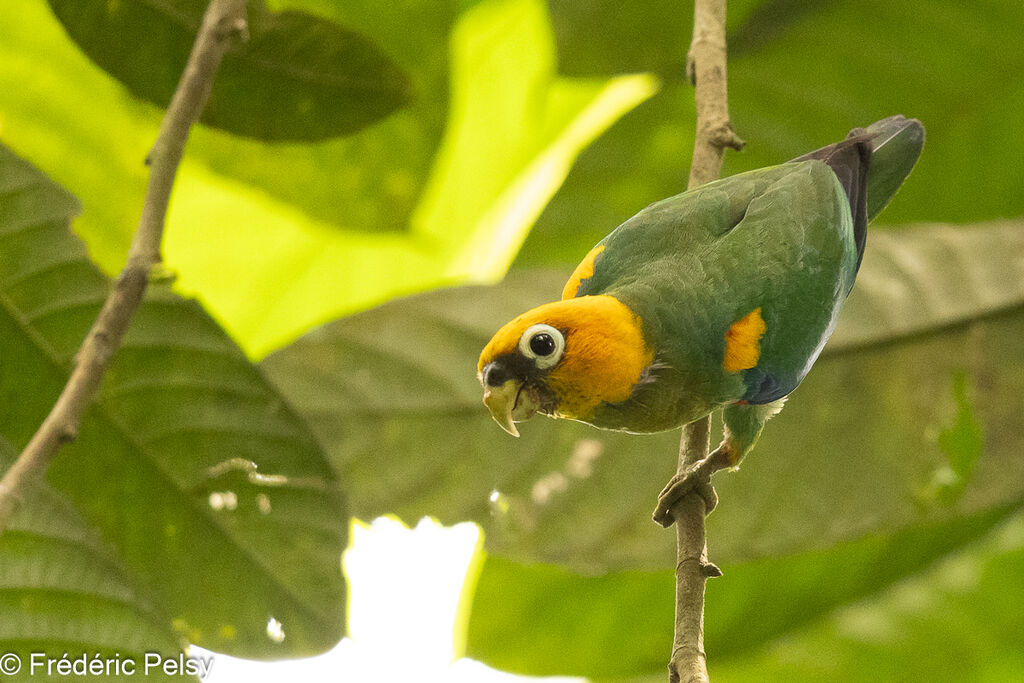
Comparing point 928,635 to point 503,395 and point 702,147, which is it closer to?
point 702,147

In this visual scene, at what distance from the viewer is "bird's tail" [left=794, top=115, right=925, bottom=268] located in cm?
250

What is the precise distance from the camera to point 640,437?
264 cm

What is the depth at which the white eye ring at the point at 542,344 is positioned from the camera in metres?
1.85

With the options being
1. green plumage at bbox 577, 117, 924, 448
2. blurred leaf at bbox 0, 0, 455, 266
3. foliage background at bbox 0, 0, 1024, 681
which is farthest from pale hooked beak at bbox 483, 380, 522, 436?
blurred leaf at bbox 0, 0, 455, 266

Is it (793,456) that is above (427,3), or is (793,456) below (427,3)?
below

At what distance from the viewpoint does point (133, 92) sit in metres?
2.26

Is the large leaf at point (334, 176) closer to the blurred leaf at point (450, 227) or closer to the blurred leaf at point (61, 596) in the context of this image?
the blurred leaf at point (450, 227)

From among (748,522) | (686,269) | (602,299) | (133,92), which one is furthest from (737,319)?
(133,92)

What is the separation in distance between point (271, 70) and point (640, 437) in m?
1.32

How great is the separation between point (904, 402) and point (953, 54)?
1.13 m

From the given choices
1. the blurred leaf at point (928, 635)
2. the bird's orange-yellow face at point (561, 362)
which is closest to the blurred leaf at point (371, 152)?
the bird's orange-yellow face at point (561, 362)

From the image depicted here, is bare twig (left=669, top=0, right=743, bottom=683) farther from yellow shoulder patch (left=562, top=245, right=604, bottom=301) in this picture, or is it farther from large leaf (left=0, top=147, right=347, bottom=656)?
large leaf (left=0, top=147, right=347, bottom=656)

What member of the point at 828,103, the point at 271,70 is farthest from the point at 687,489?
the point at 828,103

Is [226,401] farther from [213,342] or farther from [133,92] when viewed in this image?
[133,92]
